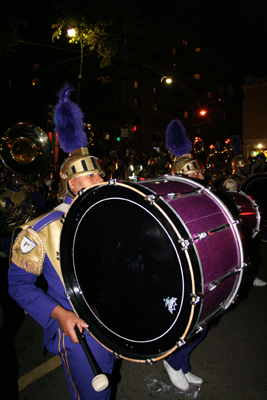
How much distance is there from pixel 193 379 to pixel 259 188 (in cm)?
349

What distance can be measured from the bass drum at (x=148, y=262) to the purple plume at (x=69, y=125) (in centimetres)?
78

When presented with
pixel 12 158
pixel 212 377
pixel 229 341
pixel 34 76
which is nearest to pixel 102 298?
pixel 212 377

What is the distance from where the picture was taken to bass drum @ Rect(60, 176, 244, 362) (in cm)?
135

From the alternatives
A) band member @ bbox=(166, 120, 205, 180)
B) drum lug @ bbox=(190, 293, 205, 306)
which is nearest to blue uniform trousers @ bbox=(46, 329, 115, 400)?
drum lug @ bbox=(190, 293, 205, 306)

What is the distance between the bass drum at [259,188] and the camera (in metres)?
4.88

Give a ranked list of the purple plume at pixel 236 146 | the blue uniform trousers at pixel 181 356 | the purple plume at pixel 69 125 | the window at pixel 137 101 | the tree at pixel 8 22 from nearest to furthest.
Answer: the purple plume at pixel 69 125, the blue uniform trousers at pixel 181 356, the purple plume at pixel 236 146, the tree at pixel 8 22, the window at pixel 137 101

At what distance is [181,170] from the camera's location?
3740 millimetres

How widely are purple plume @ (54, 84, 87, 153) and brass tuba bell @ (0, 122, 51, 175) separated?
3.45 metres

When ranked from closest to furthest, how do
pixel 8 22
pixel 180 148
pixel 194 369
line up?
pixel 194 369
pixel 180 148
pixel 8 22

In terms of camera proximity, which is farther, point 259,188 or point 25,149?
point 25,149

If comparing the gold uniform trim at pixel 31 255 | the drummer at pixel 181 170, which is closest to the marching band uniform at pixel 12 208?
the drummer at pixel 181 170

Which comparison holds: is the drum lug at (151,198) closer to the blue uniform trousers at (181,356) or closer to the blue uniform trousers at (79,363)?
the blue uniform trousers at (79,363)

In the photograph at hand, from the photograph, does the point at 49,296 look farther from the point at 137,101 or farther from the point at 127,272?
the point at 137,101

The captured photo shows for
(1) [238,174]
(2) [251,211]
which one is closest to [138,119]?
(1) [238,174]
